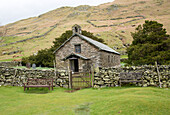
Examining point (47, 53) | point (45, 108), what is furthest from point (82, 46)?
point (45, 108)

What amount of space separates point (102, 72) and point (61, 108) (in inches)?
287

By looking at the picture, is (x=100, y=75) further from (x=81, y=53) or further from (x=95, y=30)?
(x=95, y=30)

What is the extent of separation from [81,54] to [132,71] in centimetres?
1433

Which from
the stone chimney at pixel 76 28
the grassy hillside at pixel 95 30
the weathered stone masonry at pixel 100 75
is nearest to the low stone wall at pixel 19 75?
the weathered stone masonry at pixel 100 75

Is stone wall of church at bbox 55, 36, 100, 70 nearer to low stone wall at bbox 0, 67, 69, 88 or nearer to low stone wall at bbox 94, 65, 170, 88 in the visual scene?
low stone wall at bbox 0, 67, 69, 88

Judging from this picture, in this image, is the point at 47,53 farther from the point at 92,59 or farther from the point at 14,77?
the point at 14,77

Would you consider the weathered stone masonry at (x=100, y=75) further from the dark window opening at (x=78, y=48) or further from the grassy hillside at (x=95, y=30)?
the dark window opening at (x=78, y=48)

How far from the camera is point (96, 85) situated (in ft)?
43.7

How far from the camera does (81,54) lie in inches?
1025

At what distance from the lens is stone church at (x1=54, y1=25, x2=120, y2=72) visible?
2473 cm

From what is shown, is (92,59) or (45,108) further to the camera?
(92,59)

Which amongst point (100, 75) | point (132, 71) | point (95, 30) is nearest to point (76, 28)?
point (100, 75)

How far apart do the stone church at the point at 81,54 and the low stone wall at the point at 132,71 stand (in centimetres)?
1092

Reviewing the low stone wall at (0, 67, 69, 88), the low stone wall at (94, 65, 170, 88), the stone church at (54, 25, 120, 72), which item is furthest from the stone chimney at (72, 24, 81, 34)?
the low stone wall at (94, 65, 170, 88)
